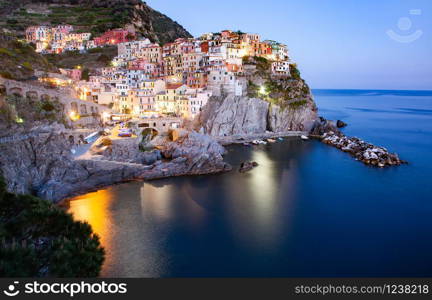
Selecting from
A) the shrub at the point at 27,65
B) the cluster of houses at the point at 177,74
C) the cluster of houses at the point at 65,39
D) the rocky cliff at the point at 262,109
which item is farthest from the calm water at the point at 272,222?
the cluster of houses at the point at 65,39

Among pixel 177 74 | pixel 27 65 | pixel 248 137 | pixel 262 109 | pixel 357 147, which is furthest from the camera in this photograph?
pixel 177 74

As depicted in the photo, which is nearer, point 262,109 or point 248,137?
point 248,137

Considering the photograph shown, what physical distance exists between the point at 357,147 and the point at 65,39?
60.4 metres

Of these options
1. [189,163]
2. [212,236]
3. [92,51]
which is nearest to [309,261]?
[212,236]

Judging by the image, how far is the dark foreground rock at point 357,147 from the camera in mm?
34150

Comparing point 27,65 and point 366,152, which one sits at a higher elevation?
point 27,65

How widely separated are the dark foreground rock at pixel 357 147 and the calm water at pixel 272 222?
1.40 m

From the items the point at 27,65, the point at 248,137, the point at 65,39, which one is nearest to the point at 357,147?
the point at 248,137

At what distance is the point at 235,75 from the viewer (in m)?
49.1

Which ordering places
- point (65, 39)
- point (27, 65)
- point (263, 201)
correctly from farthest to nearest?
1. point (65, 39)
2. point (27, 65)
3. point (263, 201)

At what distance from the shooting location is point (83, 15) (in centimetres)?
7594

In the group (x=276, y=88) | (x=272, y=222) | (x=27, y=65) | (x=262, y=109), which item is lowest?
(x=272, y=222)

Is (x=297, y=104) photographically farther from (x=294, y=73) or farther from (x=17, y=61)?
(x=17, y=61)

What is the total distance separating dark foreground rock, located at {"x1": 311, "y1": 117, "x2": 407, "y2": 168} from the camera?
1344 inches
